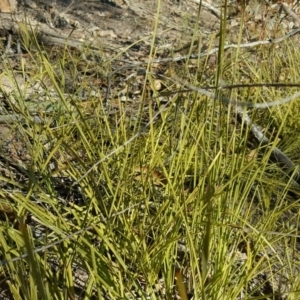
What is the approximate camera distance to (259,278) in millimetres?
1679

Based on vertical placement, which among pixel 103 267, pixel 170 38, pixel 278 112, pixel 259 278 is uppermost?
pixel 170 38

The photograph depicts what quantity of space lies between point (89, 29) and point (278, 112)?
6.15ft

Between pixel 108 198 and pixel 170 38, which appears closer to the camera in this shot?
pixel 108 198

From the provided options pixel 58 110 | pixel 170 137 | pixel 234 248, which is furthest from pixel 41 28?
pixel 234 248

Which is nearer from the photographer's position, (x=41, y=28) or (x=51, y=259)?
(x=51, y=259)

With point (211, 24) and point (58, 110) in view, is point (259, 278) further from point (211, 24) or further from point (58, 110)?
point (211, 24)

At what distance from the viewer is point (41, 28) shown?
3521mm

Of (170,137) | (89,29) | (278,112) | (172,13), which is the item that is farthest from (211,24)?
(170,137)

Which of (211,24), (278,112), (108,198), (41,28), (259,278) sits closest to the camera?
(108,198)

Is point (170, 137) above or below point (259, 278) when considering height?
above

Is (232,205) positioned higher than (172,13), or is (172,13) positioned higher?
(172,13)

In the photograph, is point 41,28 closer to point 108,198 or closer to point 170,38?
point 170,38

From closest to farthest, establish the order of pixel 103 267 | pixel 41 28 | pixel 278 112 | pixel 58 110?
pixel 103 267 < pixel 58 110 < pixel 278 112 < pixel 41 28

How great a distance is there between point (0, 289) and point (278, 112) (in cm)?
142
